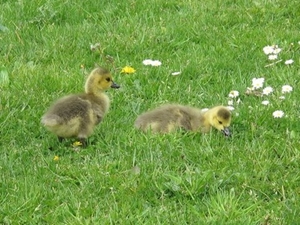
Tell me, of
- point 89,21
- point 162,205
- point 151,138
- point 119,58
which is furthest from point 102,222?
point 89,21

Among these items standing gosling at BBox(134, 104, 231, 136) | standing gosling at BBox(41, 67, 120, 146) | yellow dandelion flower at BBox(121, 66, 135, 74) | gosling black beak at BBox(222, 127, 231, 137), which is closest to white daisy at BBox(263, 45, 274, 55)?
yellow dandelion flower at BBox(121, 66, 135, 74)

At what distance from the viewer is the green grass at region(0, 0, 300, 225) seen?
15.3 feet

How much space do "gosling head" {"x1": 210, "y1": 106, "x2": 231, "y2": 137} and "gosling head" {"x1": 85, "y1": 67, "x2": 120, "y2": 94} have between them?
913 millimetres

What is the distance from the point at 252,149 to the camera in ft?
17.3

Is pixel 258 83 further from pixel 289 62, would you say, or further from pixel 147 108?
pixel 147 108

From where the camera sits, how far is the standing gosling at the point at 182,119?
5.52 metres

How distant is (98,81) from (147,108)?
51 centimetres

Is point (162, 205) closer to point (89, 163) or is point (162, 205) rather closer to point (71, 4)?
point (89, 163)

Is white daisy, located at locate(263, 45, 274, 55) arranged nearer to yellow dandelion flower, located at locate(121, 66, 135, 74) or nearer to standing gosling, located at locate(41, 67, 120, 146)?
yellow dandelion flower, located at locate(121, 66, 135, 74)

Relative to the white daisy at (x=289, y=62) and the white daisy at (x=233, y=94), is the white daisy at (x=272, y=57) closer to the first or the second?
the white daisy at (x=289, y=62)

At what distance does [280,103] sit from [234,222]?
5.81ft

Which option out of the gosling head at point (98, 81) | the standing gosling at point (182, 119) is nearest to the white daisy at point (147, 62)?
the gosling head at point (98, 81)

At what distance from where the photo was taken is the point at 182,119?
561 cm

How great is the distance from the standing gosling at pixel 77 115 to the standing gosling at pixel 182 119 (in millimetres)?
312
